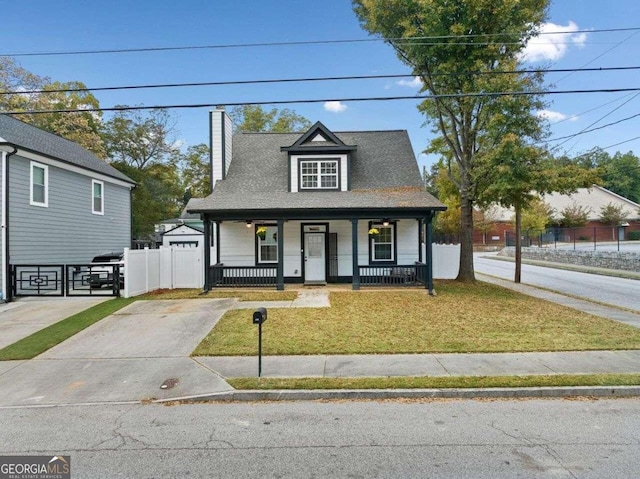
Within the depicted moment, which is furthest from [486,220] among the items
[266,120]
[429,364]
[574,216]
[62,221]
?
[429,364]

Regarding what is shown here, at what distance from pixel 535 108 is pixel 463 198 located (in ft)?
14.1

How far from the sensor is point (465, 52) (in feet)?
44.9

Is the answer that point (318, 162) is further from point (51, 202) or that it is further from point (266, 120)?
point (266, 120)

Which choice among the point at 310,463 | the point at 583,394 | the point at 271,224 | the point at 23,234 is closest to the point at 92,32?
the point at 23,234

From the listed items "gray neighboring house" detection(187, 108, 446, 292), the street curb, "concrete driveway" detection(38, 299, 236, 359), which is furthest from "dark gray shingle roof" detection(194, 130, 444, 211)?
the street curb

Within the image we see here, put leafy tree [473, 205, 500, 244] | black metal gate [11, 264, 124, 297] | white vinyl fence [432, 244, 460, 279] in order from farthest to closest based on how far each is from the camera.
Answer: leafy tree [473, 205, 500, 244]
white vinyl fence [432, 244, 460, 279]
black metal gate [11, 264, 124, 297]

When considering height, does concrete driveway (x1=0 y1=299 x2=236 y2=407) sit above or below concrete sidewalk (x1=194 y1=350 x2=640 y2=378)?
below

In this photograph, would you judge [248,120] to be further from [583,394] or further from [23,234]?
[583,394]

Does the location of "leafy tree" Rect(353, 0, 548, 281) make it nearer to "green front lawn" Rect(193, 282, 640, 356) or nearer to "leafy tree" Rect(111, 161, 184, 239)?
"green front lawn" Rect(193, 282, 640, 356)

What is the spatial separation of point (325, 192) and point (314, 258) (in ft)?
9.32

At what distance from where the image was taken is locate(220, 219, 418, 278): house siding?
15.5 m

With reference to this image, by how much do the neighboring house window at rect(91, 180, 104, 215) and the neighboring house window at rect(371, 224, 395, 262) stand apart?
13084mm

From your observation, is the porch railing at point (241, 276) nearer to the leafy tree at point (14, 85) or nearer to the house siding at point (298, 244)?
the house siding at point (298, 244)

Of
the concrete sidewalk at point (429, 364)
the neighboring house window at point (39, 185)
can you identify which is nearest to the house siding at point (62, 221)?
the neighboring house window at point (39, 185)
